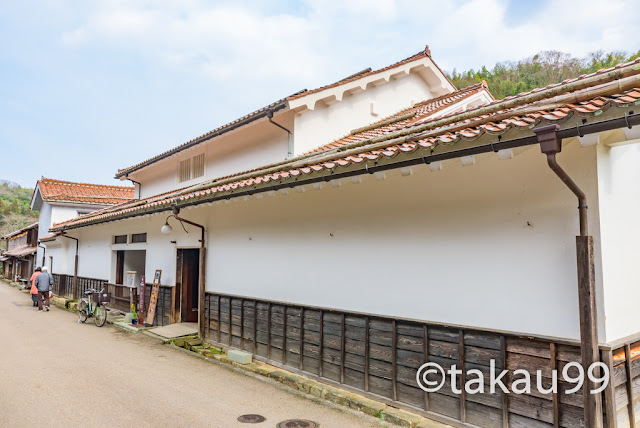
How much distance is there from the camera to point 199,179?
13.5m

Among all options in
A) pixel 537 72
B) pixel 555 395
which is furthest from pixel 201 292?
pixel 537 72

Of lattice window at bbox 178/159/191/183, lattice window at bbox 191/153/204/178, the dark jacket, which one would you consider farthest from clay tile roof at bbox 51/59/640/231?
the dark jacket

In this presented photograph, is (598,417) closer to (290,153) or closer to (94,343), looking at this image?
(290,153)

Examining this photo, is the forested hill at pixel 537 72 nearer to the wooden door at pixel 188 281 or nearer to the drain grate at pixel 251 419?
the wooden door at pixel 188 281

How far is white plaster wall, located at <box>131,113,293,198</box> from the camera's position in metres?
10.4

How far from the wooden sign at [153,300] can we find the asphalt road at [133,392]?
1.72m

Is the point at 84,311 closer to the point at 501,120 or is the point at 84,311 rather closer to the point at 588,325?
the point at 501,120

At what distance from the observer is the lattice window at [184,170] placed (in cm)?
1436

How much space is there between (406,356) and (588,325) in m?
2.27

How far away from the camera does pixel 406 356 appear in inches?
213

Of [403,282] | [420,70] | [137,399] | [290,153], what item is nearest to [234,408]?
[137,399]

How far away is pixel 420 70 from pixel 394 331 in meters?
9.06

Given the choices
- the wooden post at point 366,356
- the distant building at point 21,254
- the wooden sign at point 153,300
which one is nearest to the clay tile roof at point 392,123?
the wooden post at point 366,356

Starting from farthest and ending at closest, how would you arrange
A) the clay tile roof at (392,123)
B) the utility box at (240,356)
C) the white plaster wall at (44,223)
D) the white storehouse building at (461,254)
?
the white plaster wall at (44,223) → the clay tile roof at (392,123) → the utility box at (240,356) → the white storehouse building at (461,254)
